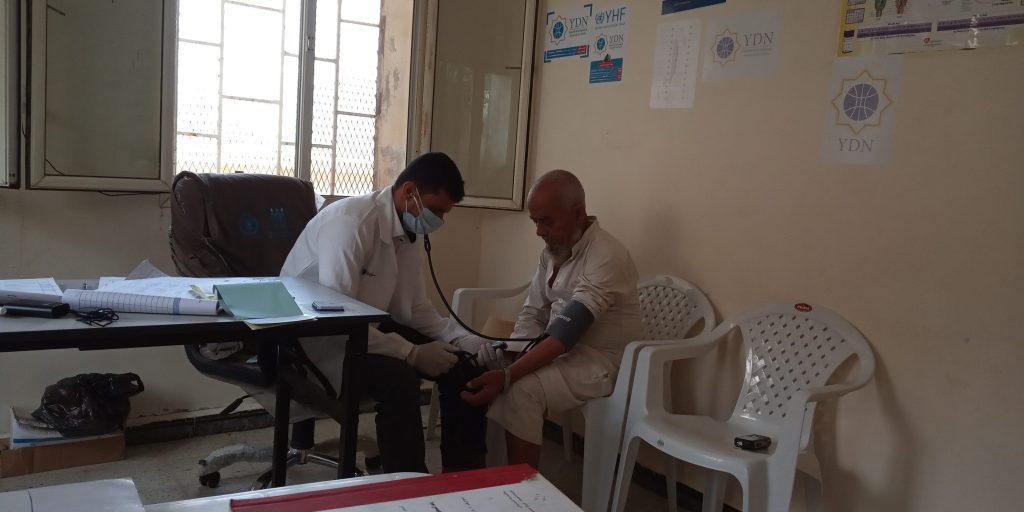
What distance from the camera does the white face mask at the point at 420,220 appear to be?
2232mm

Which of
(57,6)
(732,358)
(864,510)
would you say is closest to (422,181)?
(732,358)

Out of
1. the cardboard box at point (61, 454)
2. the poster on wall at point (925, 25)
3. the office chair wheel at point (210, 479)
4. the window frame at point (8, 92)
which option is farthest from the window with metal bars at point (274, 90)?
the poster on wall at point (925, 25)

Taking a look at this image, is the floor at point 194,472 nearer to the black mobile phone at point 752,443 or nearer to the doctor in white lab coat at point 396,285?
the doctor in white lab coat at point 396,285

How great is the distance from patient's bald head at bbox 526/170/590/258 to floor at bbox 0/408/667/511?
36.0 inches

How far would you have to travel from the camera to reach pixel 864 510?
6.87ft

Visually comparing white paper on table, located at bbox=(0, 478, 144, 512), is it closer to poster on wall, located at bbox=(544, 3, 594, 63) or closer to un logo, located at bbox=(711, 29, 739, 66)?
un logo, located at bbox=(711, 29, 739, 66)

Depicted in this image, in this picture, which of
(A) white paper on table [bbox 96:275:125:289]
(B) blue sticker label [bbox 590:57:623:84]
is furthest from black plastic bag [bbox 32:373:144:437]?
(B) blue sticker label [bbox 590:57:623:84]

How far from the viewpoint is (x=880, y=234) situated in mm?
2055

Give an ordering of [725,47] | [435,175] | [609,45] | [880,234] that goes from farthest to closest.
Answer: [609,45] < [725,47] < [435,175] < [880,234]

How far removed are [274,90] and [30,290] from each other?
5.73 ft

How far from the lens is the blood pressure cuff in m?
Result: 2.27

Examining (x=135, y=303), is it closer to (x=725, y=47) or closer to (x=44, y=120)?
(x=44, y=120)

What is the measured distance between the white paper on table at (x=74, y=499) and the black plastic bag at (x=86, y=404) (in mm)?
2189

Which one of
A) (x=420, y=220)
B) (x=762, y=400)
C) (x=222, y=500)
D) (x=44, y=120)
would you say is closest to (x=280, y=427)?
(x=420, y=220)
